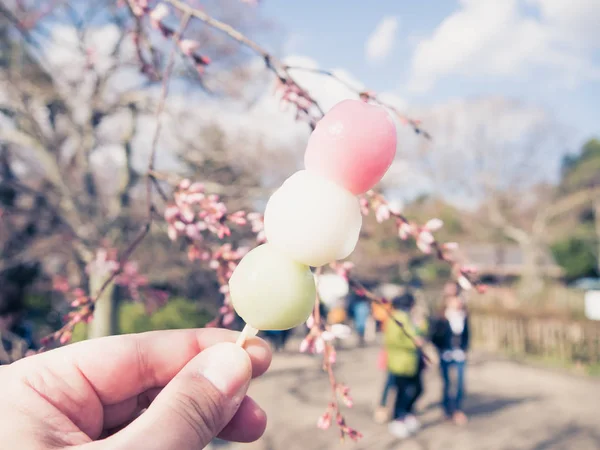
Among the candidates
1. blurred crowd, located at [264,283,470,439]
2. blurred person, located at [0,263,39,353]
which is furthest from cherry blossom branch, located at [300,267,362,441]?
blurred person, located at [0,263,39,353]

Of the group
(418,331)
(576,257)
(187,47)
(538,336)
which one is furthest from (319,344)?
(576,257)

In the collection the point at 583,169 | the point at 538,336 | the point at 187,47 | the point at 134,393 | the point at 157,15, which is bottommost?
the point at 538,336

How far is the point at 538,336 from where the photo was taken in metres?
9.23

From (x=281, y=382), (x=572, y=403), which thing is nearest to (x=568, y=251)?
(x=572, y=403)

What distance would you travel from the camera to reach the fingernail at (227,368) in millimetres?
1237

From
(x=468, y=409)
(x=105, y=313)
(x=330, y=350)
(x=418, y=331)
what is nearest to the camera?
(x=330, y=350)

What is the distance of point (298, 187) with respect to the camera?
1171 millimetres

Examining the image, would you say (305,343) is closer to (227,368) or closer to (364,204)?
(227,368)

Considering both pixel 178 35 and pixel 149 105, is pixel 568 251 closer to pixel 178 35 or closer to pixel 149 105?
pixel 149 105

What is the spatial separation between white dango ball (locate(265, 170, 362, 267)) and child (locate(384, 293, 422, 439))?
3957mm

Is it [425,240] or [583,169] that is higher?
[583,169]

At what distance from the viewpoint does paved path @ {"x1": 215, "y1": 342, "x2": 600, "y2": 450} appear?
5.17m

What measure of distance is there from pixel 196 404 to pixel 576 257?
2548 centimetres

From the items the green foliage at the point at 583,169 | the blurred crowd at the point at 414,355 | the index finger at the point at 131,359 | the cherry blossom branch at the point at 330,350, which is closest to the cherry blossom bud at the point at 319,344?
the cherry blossom branch at the point at 330,350
